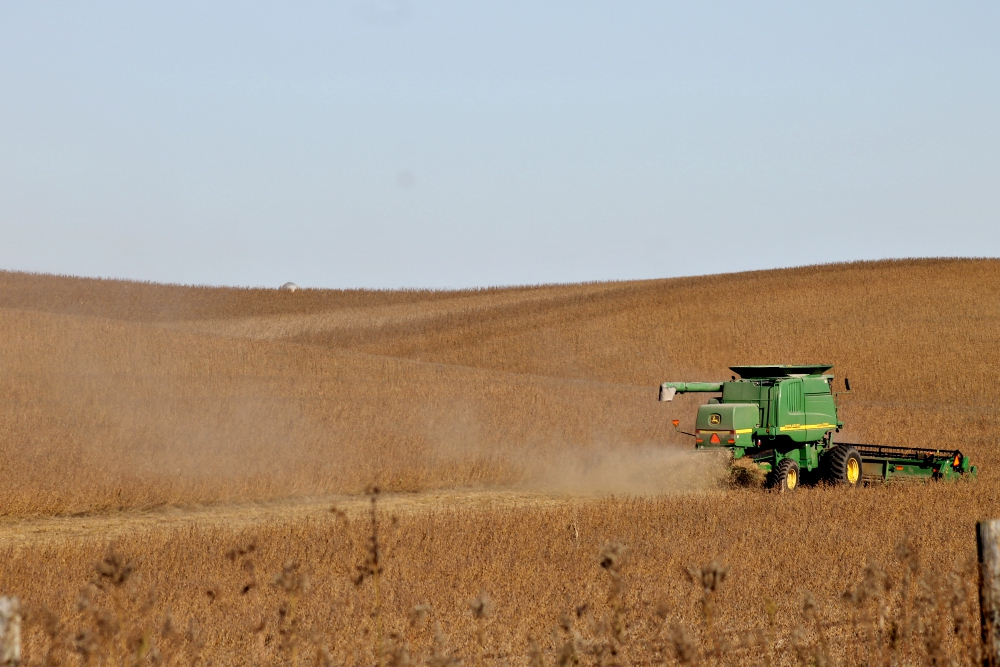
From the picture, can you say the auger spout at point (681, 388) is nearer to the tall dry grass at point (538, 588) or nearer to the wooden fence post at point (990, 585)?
the tall dry grass at point (538, 588)

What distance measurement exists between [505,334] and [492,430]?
2661 cm

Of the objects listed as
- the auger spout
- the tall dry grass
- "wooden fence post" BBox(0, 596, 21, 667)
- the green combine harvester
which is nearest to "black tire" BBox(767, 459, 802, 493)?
the green combine harvester

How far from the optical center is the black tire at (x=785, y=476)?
1714 centimetres

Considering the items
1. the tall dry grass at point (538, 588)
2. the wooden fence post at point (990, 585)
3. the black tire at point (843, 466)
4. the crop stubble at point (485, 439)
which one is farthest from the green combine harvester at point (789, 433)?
the wooden fence post at point (990, 585)

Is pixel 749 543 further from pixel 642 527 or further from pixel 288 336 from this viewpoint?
pixel 288 336

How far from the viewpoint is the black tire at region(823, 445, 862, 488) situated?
58.5 ft

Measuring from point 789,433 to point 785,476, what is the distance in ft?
3.05

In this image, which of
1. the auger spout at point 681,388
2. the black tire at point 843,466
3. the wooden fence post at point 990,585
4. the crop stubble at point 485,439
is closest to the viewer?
the wooden fence post at point 990,585

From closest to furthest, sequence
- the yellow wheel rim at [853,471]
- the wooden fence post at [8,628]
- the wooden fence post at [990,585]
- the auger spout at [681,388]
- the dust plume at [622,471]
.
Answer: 1. the wooden fence post at [8,628]
2. the wooden fence post at [990,585]
3. the dust plume at [622,471]
4. the auger spout at [681,388]
5. the yellow wheel rim at [853,471]

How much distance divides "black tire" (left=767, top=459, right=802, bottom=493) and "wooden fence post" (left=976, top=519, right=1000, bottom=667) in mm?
12713

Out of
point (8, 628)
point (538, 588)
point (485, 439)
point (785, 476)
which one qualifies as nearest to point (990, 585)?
point (8, 628)

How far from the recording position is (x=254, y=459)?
2084 cm

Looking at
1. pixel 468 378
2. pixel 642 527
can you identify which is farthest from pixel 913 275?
pixel 642 527

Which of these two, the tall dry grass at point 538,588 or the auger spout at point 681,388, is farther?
the auger spout at point 681,388
